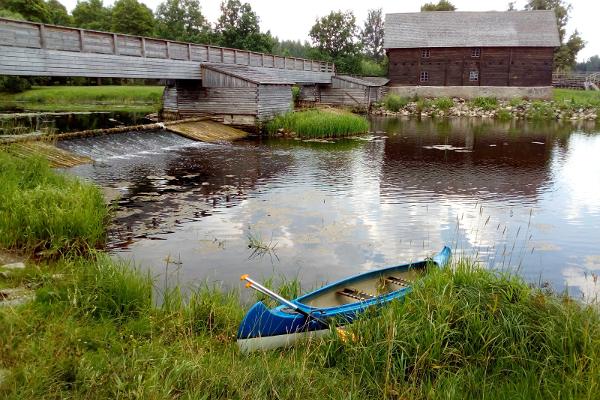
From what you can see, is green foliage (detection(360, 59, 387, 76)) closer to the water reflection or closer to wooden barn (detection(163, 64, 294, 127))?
wooden barn (detection(163, 64, 294, 127))

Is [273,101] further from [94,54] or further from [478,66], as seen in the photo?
[478,66]

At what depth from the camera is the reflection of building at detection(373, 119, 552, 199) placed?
18188 mm

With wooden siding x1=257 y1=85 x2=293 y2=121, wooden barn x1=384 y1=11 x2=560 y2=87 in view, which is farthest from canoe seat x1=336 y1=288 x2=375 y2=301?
wooden barn x1=384 y1=11 x2=560 y2=87

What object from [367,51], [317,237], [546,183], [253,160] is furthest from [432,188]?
[367,51]

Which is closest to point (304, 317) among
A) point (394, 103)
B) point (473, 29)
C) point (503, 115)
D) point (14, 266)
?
point (14, 266)

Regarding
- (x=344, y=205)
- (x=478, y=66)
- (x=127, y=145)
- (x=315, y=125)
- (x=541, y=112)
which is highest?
(x=478, y=66)

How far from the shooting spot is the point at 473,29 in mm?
55812

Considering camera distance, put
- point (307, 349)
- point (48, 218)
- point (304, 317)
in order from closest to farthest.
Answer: point (307, 349), point (304, 317), point (48, 218)

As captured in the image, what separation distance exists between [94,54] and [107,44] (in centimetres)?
136

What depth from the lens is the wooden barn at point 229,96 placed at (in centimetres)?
3055

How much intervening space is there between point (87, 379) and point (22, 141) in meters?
14.9

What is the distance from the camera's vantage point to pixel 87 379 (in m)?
4.80

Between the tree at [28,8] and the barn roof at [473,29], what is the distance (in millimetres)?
46520

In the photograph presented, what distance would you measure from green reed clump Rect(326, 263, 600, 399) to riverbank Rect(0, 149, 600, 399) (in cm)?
2
